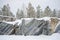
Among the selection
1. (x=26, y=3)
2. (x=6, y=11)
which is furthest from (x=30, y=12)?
(x=6, y=11)

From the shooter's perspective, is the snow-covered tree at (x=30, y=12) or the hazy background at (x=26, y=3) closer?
the hazy background at (x=26, y=3)

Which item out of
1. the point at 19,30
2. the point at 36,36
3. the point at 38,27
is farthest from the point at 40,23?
the point at 19,30

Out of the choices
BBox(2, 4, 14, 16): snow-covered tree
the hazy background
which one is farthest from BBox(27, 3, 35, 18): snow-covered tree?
BBox(2, 4, 14, 16): snow-covered tree

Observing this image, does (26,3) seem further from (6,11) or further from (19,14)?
(6,11)

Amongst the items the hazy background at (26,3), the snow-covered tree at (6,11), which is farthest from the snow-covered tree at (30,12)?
the snow-covered tree at (6,11)

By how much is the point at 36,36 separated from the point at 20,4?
936mm

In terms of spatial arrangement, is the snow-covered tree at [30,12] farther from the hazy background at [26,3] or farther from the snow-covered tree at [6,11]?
the snow-covered tree at [6,11]

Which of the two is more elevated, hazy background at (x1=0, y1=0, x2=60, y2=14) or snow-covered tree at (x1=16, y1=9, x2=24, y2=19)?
hazy background at (x1=0, y1=0, x2=60, y2=14)

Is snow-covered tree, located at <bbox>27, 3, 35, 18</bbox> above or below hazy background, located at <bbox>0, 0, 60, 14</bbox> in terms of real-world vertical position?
below

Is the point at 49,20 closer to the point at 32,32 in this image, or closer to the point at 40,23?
the point at 40,23

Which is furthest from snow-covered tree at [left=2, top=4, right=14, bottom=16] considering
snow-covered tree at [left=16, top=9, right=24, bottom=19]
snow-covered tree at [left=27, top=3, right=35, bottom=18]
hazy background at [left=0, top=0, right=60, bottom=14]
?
snow-covered tree at [left=27, top=3, right=35, bottom=18]

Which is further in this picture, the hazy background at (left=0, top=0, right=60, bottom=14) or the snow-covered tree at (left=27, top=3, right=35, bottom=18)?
the snow-covered tree at (left=27, top=3, right=35, bottom=18)

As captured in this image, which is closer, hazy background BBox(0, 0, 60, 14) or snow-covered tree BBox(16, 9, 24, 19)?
hazy background BBox(0, 0, 60, 14)

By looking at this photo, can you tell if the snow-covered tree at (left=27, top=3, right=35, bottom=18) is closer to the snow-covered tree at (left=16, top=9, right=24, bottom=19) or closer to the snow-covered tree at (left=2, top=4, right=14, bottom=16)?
the snow-covered tree at (left=16, top=9, right=24, bottom=19)
